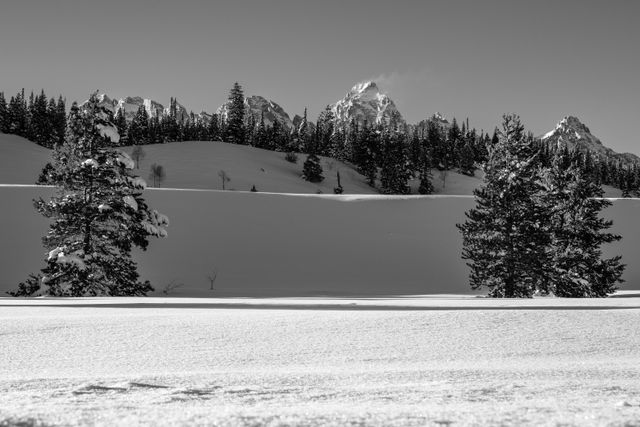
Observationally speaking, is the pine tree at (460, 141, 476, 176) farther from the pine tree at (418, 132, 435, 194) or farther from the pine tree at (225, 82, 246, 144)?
the pine tree at (225, 82, 246, 144)

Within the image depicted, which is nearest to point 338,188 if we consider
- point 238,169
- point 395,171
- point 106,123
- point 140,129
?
point 395,171

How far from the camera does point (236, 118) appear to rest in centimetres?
11812

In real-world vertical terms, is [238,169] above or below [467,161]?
below

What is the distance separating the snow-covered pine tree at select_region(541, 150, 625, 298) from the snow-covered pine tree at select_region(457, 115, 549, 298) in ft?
8.14

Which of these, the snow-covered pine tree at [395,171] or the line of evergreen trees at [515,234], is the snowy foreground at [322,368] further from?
the snow-covered pine tree at [395,171]

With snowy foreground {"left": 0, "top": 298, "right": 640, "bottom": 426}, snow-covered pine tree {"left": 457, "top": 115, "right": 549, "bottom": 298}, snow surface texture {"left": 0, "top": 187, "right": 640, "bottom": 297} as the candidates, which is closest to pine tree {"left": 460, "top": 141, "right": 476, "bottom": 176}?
snow surface texture {"left": 0, "top": 187, "right": 640, "bottom": 297}

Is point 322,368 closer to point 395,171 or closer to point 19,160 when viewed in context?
point 395,171

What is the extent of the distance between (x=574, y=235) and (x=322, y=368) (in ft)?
82.3

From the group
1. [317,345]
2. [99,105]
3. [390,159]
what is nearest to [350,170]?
[390,159]

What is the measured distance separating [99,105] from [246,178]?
62889 mm

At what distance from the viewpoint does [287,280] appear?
3525cm

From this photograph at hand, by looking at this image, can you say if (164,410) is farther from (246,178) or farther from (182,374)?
(246,178)

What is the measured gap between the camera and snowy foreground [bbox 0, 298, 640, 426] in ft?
11.5

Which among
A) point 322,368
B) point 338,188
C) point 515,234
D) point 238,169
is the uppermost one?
point 238,169
